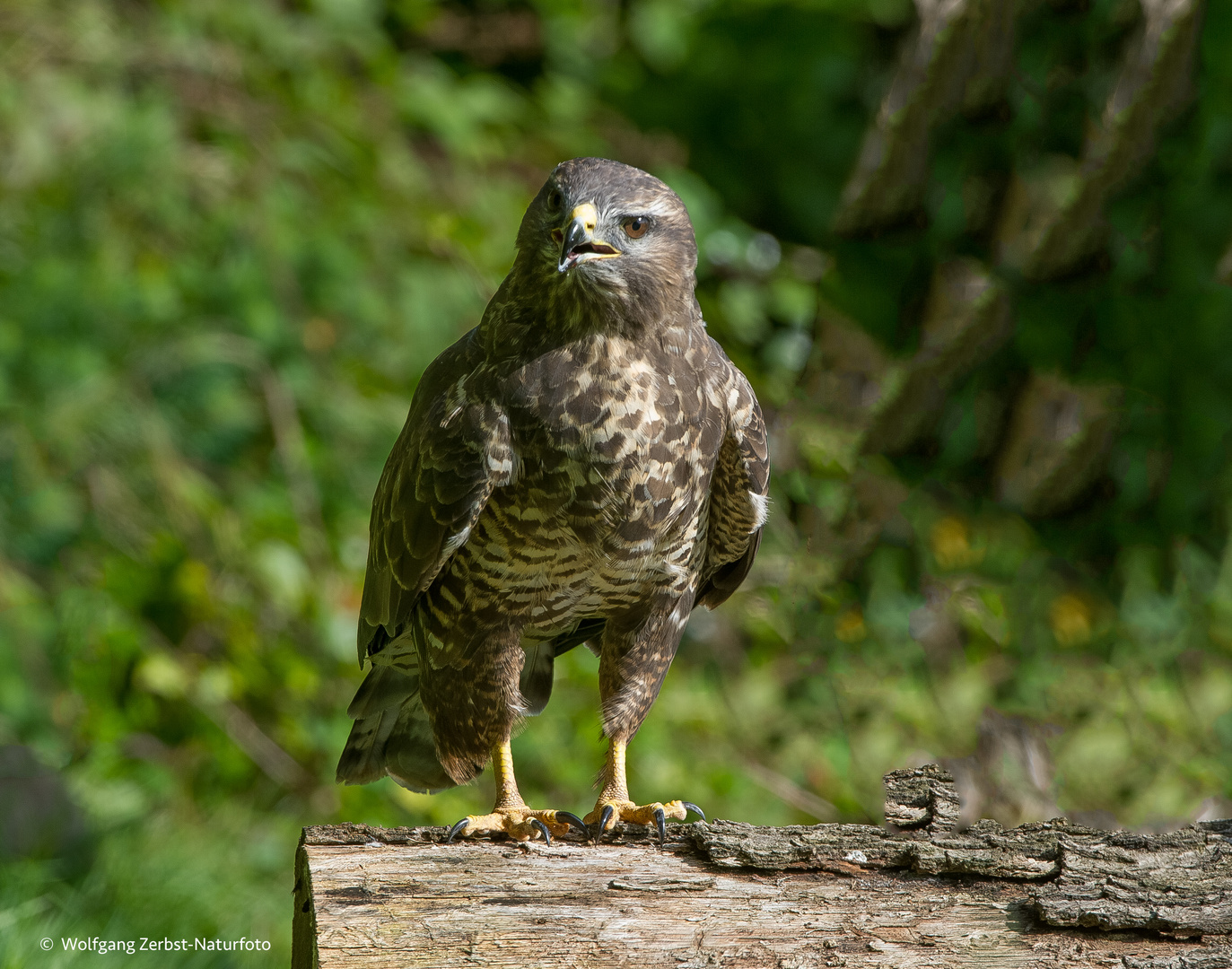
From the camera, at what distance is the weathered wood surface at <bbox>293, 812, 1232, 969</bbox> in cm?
227

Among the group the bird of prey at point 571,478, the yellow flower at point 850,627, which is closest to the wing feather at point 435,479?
the bird of prey at point 571,478

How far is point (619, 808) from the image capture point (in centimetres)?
297

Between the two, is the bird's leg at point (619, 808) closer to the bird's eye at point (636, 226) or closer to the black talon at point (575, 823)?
the black talon at point (575, 823)

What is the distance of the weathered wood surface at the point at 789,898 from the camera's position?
7.45 ft

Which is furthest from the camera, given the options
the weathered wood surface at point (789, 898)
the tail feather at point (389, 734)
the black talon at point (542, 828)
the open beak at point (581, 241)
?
the tail feather at point (389, 734)

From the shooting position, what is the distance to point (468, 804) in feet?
16.1

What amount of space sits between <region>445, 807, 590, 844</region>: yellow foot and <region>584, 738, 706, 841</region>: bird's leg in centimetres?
8

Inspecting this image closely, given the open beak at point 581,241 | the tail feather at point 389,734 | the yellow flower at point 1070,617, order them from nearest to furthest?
the open beak at point 581,241
the tail feather at point 389,734
the yellow flower at point 1070,617

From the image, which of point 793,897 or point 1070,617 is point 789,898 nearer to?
point 793,897

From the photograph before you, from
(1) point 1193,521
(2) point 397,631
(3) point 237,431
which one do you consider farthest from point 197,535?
(1) point 1193,521

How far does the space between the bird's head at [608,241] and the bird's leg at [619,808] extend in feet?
3.72

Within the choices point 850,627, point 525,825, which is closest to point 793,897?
point 525,825

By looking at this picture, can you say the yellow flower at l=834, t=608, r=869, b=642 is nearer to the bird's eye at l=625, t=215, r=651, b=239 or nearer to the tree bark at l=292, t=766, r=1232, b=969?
the tree bark at l=292, t=766, r=1232, b=969

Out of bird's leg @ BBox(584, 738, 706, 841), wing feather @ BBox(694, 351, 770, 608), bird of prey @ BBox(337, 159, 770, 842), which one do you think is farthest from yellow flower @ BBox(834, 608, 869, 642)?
bird's leg @ BBox(584, 738, 706, 841)
